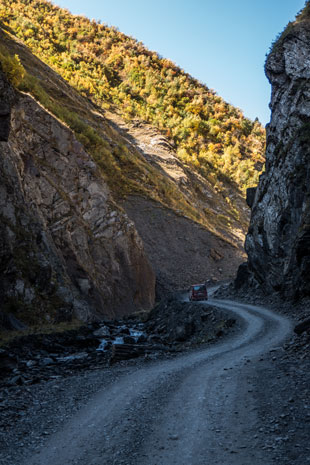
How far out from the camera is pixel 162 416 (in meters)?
7.10

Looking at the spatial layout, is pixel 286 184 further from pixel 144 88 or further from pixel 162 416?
pixel 144 88

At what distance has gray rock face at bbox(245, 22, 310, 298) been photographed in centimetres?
2178

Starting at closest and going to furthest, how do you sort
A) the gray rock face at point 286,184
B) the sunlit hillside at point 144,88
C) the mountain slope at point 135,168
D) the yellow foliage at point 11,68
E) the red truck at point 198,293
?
1. the gray rock face at point 286,184
2. the yellow foliage at point 11,68
3. the red truck at point 198,293
4. the mountain slope at point 135,168
5. the sunlit hillside at point 144,88

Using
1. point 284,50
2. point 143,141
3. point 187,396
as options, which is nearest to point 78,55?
point 143,141

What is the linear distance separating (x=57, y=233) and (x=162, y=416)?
73.9 feet

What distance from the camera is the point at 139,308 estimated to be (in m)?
34.2

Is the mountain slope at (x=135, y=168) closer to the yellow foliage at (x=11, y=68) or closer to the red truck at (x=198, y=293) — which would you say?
the yellow foliage at (x=11, y=68)

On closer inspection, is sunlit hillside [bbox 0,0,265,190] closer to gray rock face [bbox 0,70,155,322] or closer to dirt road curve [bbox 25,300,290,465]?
gray rock face [bbox 0,70,155,322]

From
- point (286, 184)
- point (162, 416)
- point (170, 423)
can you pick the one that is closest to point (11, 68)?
point (286, 184)

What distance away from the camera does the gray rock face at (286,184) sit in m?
21.8

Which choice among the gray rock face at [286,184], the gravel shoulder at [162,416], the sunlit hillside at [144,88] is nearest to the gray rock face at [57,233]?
the gravel shoulder at [162,416]

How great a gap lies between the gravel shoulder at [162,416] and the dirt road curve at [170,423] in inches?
0.7

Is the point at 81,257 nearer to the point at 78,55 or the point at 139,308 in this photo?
the point at 139,308

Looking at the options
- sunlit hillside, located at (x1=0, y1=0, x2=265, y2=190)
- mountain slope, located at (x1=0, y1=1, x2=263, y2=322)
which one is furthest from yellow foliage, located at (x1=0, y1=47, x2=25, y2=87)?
sunlit hillside, located at (x1=0, y1=0, x2=265, y2=190)
